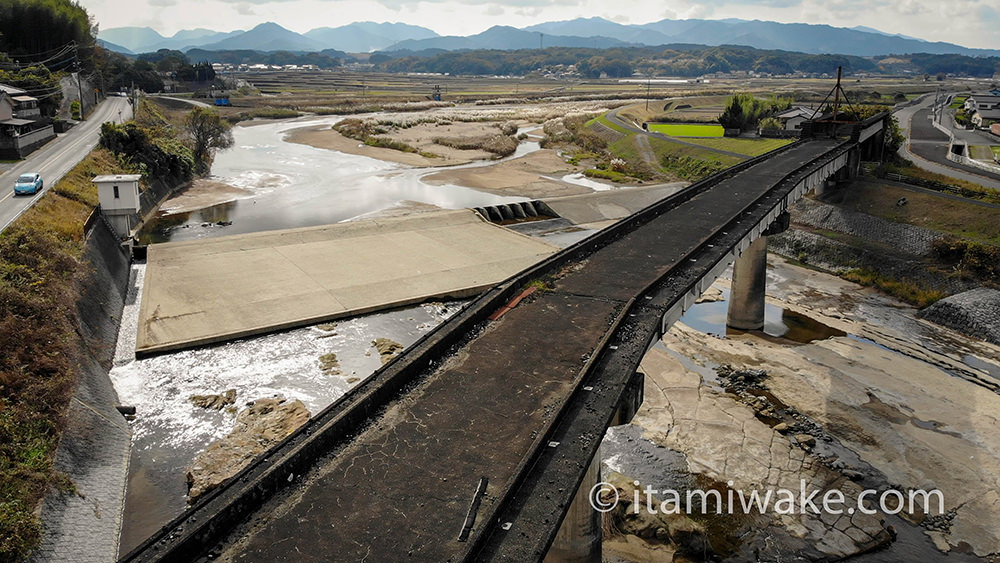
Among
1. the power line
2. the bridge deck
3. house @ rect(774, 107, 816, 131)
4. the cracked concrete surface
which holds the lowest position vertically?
the cracked concrete surface

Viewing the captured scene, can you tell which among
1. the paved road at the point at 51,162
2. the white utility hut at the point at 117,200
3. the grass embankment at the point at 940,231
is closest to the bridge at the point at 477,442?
the grass embankment at the point at 940,231

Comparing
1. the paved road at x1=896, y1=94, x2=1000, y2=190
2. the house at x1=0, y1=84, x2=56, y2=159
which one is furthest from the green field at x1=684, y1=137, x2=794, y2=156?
the house at x1=0, y1=84, x2=56, y2=159

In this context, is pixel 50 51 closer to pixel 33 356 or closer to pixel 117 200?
pixel 117 200

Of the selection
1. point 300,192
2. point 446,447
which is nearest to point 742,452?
point 446,447

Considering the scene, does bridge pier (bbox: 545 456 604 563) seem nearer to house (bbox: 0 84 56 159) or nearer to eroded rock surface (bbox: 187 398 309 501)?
eroded rock surface (bbox: 187 398 309 501)

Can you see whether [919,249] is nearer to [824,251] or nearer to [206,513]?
[824,251]

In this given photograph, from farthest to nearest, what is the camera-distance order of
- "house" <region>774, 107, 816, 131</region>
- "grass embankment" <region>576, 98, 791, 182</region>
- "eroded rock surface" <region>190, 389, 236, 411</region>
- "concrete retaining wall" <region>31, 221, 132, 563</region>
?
1. "house" <region>774, 107, 816, 131</region>
2. "grass embankment" <region>576, 98, 791, 182</region>
3. "eroded rock surface" <region>190, 389, 236, 411</region>
4. "concrete retaining wall" <region>31, 221, 132, 563</region>

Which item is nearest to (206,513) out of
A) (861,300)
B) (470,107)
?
(861,300)

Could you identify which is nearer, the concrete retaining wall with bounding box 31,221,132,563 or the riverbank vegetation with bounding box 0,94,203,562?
the riverbank vegetation with bounding box 0,94,203,562
